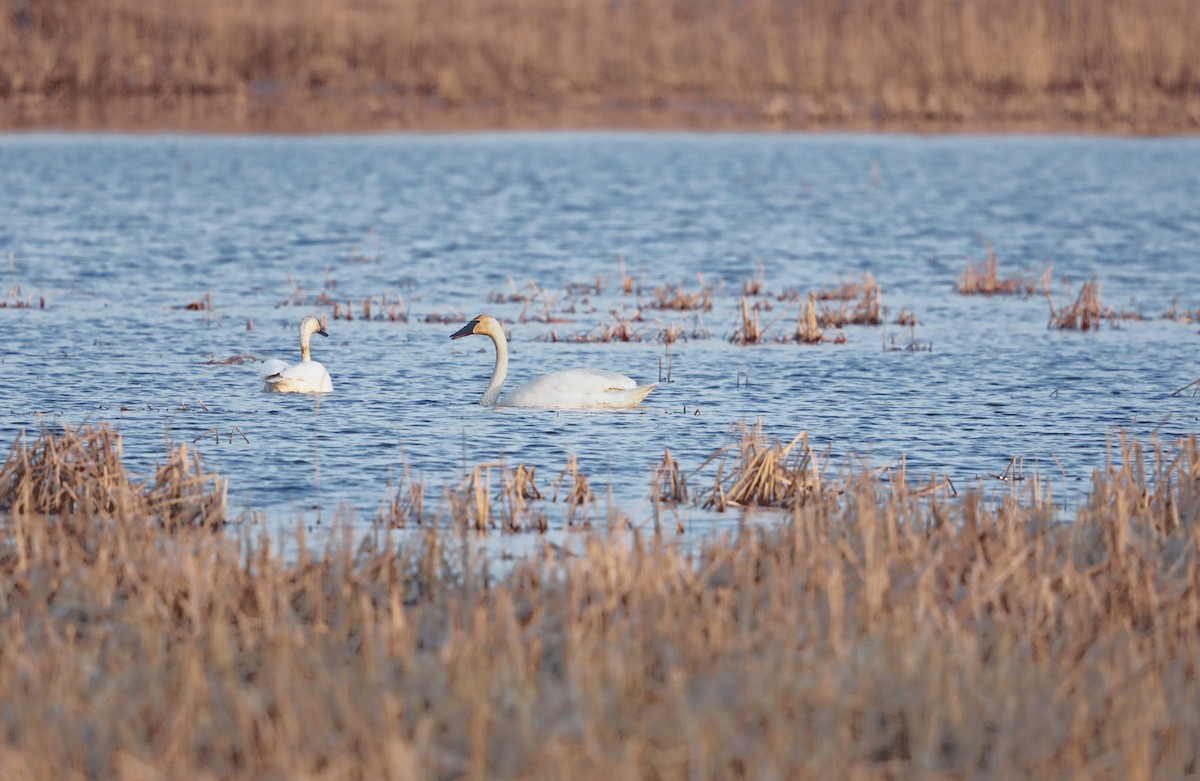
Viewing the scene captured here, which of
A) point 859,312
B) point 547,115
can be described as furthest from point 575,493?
point 547,115

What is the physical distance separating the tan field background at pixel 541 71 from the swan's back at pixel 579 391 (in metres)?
29.8

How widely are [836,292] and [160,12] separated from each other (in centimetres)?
2938

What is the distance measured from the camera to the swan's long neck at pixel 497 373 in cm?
1375

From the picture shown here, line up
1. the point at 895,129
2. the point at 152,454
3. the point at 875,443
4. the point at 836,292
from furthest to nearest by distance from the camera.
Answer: the point at 895,129, the point at 836,292, the point at 875,443, the point at 152,454

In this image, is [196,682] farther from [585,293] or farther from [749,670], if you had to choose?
[585,293]

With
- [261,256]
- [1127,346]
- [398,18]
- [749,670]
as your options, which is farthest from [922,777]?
[398,18]

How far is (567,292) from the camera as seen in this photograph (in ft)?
70.1

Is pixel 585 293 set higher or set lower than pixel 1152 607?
higher

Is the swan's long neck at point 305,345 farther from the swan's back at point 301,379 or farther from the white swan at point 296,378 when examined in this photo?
the swan's back at point 301,379

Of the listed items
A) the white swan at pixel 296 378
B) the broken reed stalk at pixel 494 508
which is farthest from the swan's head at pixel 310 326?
the broken reed stalk at pixel 494 508

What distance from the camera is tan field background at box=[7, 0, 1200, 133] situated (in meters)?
43.3

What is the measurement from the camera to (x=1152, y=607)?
7461 millimetres

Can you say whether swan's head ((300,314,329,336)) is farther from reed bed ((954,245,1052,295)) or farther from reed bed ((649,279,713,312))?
reed bed ((954,245,1052,295))

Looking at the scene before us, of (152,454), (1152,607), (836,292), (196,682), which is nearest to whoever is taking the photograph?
(196,682)
